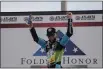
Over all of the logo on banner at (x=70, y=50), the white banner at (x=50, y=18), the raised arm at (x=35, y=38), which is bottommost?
the logo on banner at (x=70, y=50)

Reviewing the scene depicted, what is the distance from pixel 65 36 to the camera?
613cm

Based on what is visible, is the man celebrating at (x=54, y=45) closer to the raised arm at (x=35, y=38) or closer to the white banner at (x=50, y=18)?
the raised arm at (x=35, y=38)

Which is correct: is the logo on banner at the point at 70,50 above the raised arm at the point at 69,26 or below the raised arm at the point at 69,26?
below

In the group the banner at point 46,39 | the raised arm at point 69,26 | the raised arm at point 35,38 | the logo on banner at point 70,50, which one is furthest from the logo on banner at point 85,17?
the raised arm at point 35,38

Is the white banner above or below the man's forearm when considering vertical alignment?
above

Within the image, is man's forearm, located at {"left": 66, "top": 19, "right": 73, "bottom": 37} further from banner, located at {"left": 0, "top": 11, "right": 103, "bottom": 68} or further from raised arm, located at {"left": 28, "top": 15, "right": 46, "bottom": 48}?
raised arm, located at {"left": 28, "top": 15, "right": 46, "bottom": 48}

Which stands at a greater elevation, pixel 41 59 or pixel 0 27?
pixel 0 27

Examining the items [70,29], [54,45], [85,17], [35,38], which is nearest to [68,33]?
[70,29]

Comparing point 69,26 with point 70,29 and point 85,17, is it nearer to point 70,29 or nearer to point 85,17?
point 70,29

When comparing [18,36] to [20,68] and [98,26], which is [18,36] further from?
[98,26]

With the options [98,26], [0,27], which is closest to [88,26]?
[98,26]

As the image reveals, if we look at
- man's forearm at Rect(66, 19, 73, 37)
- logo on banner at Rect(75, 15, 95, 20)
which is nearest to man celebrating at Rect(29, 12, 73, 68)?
man's forearm at Rect(66, 19, 73, 37)

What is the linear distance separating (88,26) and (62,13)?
1.46ft

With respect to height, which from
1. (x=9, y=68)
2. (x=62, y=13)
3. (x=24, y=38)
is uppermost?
(x=62, y=13)
